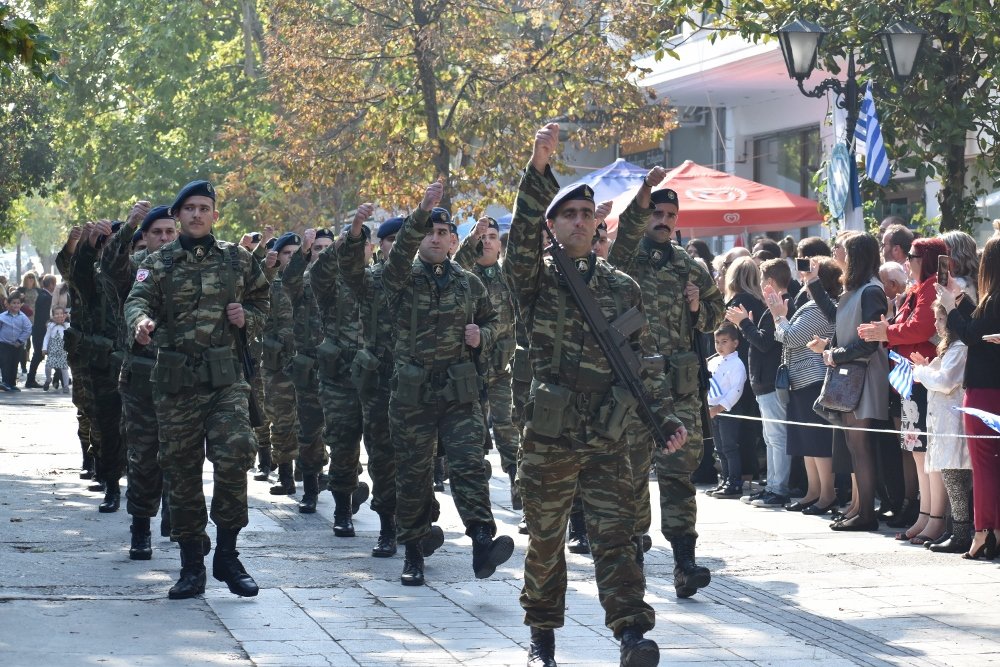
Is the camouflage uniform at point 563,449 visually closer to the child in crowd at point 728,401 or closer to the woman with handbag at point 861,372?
the woman with handbag at point 861,372

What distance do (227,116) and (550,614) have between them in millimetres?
29276

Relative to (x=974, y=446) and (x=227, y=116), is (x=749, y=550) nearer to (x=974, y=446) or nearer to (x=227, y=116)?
(x=974, y=446)

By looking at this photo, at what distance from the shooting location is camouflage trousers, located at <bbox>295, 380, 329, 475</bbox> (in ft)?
38.2

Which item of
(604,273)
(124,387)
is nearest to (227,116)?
(124,387)

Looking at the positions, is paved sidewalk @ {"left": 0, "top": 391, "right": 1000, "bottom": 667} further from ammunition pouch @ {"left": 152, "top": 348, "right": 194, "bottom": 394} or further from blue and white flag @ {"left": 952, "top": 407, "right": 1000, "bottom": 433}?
ammunition pouch @ {"left": 152, "top": 348, "right": 194, "bottom": 394}

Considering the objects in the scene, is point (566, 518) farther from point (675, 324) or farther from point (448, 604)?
point (675, 324)

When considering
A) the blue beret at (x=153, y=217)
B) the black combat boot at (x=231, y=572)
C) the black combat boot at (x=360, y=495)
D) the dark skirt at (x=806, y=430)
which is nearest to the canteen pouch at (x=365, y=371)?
the blue beret at (x=153, y=217)

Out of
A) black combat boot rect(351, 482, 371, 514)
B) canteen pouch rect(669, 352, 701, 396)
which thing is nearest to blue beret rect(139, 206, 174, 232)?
black combat boot rect(351, 482, 371, 514)

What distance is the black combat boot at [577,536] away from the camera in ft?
32.1

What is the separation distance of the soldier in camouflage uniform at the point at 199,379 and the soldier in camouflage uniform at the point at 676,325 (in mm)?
2119

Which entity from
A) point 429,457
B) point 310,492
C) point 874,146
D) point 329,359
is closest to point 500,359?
→ point 329,359

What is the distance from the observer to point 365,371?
9.58 meters

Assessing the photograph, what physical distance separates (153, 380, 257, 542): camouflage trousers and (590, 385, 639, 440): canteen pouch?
243 centimetres

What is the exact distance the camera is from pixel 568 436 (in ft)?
21.3
